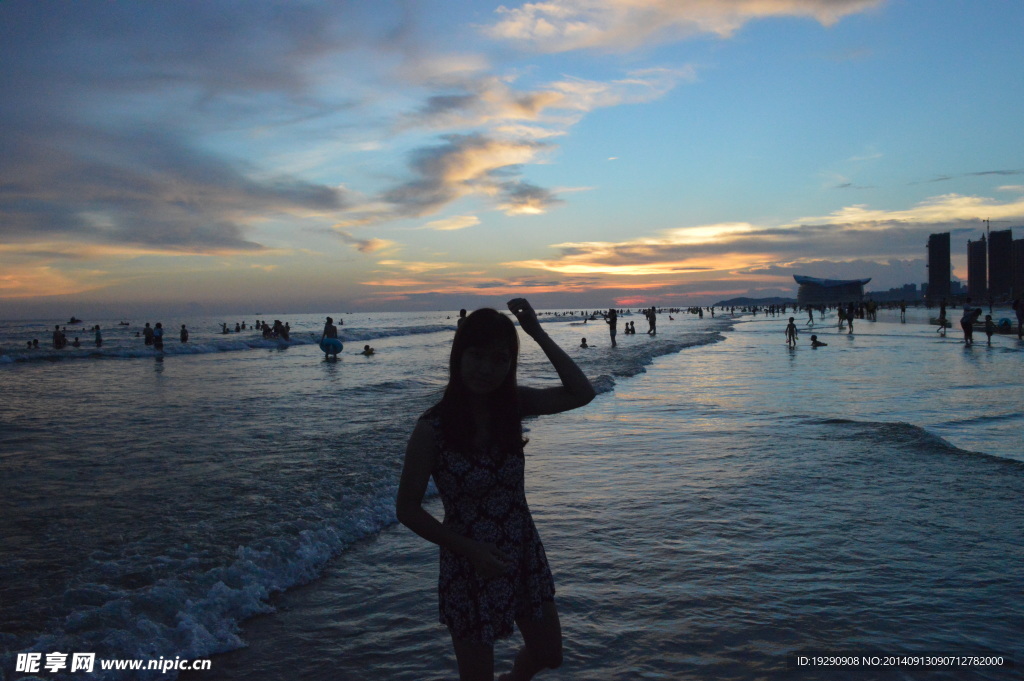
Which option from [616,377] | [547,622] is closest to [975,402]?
[616,377]

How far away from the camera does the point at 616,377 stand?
21.7 metres

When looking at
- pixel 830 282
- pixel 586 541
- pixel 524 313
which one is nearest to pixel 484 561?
pixel 524 313

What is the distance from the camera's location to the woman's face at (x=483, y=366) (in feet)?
7.80

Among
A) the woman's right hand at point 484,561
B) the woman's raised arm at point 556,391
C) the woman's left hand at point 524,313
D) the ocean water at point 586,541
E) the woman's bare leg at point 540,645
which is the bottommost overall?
the ocean water at point 586,541

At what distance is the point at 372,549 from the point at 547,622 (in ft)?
13.2

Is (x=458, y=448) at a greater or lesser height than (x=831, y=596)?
greater

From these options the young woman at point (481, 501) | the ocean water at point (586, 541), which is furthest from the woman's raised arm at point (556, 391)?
the ocean water at point (586, 541)

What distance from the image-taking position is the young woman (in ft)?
7.54

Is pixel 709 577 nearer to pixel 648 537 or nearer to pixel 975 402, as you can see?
pixel 648 537

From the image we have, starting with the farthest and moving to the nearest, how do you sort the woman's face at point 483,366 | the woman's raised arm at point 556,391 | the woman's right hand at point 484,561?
the woman's raised arm at point 556,391 < the woman's face at point 483,366 < the woman's right hand at point 484,561

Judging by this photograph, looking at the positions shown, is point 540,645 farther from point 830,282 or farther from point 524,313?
point 830,282

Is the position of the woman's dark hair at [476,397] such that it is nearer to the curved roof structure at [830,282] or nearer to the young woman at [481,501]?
the young woman at [481,501]

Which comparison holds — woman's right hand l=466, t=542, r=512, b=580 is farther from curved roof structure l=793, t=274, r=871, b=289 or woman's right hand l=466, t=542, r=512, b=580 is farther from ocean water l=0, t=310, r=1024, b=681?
curved roof structure l=793, t=274, r=871, b=289

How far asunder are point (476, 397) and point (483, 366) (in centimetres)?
16
